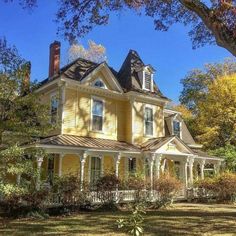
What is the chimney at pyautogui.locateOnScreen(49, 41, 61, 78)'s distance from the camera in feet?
76.8

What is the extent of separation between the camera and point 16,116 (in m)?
12.2

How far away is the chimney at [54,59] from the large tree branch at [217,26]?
1448cm

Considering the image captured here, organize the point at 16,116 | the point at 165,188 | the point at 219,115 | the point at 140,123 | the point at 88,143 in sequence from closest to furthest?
the point at 16,116 → the point at 165,188 → the point at 88,143 → the point at 140,123 → the point at 219,115

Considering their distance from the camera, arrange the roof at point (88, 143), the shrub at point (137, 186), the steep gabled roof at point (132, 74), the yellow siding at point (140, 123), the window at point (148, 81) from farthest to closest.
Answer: the window at point (148, 81)
the steep gabled roof at point (132, 74)
the yellow siding at point (140, 123)
the shrub at point (137, 186)
the roof at point (88, 143)

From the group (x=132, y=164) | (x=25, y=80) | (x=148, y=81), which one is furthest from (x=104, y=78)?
(x=25, y=80)

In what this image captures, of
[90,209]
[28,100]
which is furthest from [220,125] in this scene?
[28,100]

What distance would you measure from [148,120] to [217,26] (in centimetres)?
1504

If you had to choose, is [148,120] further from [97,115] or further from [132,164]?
[97,115]

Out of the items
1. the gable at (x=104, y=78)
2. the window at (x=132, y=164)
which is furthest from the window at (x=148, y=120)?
the gable at (x=104, y=78)

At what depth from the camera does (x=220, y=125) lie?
122ft

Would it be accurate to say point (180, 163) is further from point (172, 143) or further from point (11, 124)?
point (11, 124)

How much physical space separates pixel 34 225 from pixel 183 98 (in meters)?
37.4

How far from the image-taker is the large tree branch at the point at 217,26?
953 cm

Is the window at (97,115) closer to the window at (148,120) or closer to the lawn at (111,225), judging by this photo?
the window at (148,120)
